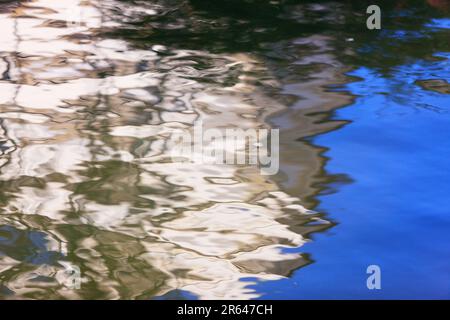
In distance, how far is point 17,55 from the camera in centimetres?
372

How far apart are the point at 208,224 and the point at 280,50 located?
1853 millimetres

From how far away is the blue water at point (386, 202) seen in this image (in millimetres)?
1854

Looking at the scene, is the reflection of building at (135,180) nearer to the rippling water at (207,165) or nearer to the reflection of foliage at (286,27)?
the rippling water at (207,165)

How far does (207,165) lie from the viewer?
254 cm

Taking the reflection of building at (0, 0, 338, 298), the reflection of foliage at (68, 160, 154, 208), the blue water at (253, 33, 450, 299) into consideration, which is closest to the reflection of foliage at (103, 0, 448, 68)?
the reflection of building at (0, 0, 338, 298)

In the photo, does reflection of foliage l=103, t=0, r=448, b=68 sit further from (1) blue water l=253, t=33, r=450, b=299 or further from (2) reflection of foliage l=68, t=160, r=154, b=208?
(2) reflection of foliage l=68, t=160, r=154, b=208

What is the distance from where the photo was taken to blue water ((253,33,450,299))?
6.08ft

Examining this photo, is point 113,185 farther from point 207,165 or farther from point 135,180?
point 207,165

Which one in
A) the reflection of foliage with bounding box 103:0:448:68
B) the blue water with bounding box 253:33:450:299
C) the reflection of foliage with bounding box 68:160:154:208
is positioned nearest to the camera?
the blue water with bounding box 253:33:450:299

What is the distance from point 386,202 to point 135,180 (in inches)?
35.4

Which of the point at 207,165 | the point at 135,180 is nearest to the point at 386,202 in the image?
the point at 207,165

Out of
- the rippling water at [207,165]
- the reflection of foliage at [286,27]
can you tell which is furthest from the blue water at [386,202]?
the reflection of foliage at [286,27]
